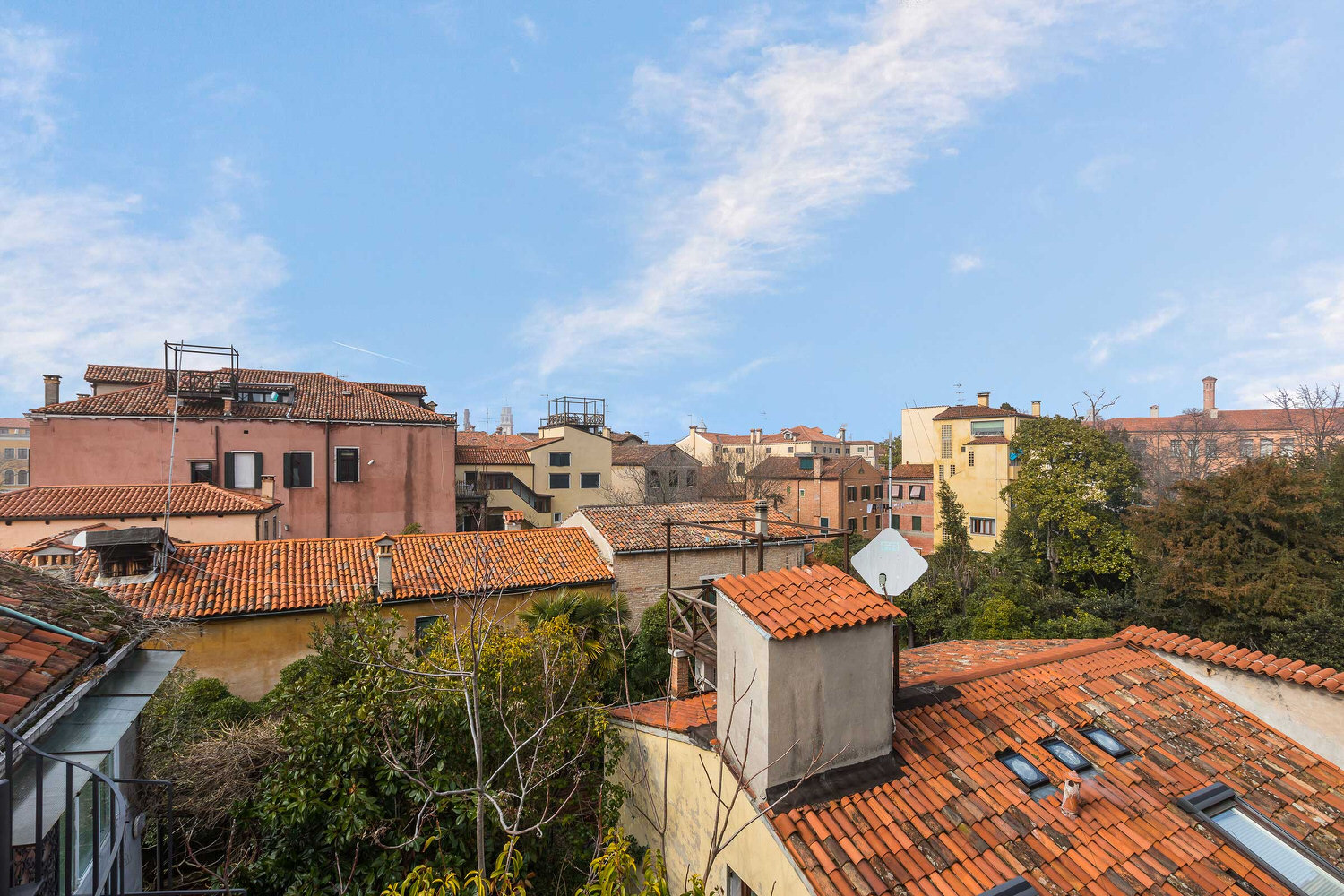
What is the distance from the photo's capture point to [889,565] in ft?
24.4

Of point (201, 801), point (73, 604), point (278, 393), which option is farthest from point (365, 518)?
point (73, 604)

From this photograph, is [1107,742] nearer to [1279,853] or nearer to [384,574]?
[1279,853]

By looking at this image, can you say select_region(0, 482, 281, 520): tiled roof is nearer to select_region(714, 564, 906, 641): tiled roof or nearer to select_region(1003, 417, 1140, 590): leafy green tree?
select_region(714, 564, 906, 641): tiled roof

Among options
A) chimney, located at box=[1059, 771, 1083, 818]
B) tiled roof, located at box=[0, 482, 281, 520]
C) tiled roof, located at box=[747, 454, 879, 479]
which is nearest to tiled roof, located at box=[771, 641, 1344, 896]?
chimney, located at box=[1059, 771, 1083, 818]

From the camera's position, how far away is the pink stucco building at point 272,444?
21.8 meters

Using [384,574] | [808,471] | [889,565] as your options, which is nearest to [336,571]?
[384,574]

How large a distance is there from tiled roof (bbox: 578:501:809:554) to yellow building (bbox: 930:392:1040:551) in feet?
47.9

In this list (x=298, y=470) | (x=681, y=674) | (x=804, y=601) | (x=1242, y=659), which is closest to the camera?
(x=804, y=601)

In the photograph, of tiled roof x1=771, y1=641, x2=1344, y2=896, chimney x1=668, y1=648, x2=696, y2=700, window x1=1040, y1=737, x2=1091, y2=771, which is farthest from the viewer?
chimney x1=668, y1=648, x2=696, y2=700

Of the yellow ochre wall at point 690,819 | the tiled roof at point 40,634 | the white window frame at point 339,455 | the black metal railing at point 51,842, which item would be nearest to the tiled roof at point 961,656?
the yellow ochre wall at point 690,819

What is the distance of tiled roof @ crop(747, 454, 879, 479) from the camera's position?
4553 centimetres

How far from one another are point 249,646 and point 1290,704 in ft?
55.0

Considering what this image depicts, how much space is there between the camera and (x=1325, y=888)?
4.64 m

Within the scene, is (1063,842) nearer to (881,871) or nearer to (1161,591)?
(881,871)
